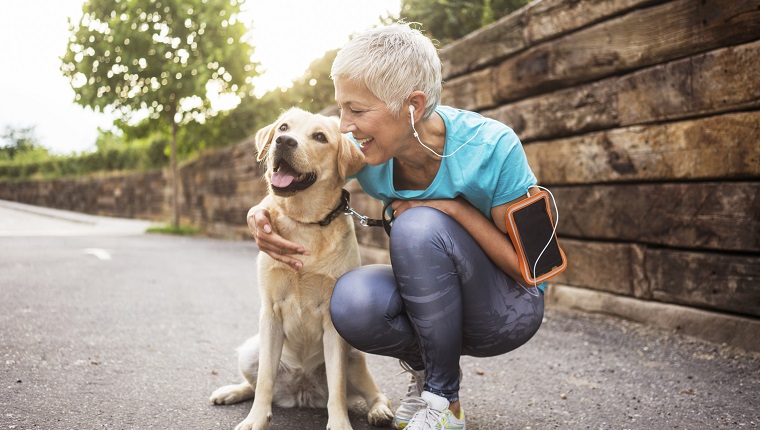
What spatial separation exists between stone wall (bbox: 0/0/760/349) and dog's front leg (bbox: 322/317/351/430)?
234cm

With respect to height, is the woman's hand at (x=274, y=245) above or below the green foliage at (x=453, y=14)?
below

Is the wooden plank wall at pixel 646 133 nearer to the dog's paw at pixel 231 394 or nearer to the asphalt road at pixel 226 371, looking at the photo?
the asphalt road at pixel 226 371

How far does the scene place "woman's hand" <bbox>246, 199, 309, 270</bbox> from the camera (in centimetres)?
241

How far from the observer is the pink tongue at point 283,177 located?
2.51 metres

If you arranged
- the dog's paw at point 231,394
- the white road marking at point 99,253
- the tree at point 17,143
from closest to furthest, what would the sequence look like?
the dog's paw at point 231,394 < the white road marking at point 99,253 < the tree at point 17,143

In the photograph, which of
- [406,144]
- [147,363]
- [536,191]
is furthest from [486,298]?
[147,363]

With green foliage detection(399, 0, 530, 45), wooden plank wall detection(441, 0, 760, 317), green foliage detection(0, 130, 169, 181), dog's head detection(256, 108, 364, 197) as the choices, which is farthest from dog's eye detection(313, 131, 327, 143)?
green foliage detection(0, 130, 169, 181)

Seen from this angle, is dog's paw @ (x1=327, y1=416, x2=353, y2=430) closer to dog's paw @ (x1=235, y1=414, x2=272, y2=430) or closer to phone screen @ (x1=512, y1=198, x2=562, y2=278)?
dog's paw @ (x1=235, y1=414, x2=272, y2=430)

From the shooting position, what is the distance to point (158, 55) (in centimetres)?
1384

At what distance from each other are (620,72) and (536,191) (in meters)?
2.27

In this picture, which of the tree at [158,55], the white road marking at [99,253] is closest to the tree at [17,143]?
the tree at [158,55]

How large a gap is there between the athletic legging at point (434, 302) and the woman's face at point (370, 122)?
0.26 metres

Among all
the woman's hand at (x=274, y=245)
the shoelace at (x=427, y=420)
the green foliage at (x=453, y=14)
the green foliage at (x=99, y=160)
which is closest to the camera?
the shoelace at (x=427, y=420)

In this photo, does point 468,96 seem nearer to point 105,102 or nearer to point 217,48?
point 217,48
